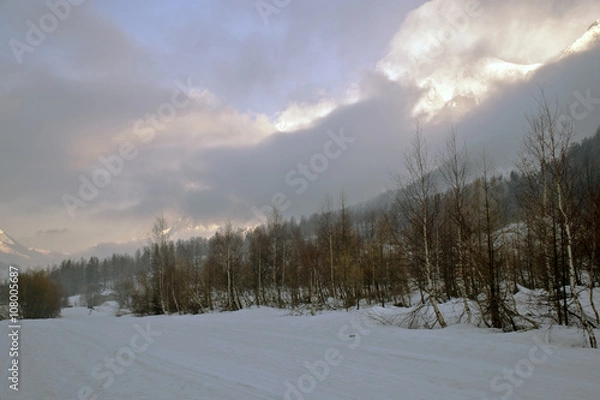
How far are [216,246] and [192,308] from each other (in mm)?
9054

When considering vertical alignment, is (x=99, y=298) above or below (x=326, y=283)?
below

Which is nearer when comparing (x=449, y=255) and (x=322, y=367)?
(x=322, y=367)

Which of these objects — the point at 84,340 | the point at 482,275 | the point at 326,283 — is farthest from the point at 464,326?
the point at 326,283

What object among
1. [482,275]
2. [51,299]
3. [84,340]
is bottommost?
[51,299]

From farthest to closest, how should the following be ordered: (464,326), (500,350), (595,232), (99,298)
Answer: (99,298) → (464,326) → (595,232) → (500,350)

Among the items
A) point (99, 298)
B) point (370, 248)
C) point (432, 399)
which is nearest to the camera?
point (432, 399)

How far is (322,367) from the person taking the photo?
339 inches

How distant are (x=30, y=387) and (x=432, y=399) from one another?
8.72 metres

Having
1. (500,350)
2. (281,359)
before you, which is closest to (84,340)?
(281,359)

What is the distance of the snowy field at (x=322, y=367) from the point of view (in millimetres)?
6672

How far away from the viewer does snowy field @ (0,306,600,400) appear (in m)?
6.67

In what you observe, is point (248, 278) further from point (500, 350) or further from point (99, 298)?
point (99, 298)

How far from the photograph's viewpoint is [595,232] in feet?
36.2

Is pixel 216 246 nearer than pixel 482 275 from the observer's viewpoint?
No
